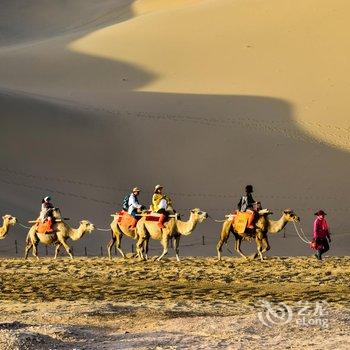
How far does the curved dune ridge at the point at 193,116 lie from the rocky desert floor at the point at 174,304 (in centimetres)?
888

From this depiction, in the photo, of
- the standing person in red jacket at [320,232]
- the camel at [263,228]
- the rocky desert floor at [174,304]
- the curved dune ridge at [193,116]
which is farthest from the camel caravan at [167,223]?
the curved dune ridge at [193,116]

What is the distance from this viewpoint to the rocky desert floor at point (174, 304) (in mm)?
10727

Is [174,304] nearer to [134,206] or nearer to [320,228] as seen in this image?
[320,228]

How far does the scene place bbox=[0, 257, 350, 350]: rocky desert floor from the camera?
35.2 feet

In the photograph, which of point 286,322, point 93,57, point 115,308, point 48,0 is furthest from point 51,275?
point 48,0

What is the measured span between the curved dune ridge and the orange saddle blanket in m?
7.27

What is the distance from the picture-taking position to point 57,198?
3431 centimetres

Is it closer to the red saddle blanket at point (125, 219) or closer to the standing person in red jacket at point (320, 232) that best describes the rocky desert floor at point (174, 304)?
the standing person in red jacket at point (320, 232)

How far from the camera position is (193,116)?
141ft

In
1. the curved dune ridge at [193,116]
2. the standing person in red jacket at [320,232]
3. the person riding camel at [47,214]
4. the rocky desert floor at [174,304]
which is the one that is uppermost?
the curved dune ridge at [193,116]

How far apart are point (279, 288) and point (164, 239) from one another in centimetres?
582

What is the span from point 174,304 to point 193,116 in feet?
93.8

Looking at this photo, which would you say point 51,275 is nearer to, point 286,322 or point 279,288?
point 279,288

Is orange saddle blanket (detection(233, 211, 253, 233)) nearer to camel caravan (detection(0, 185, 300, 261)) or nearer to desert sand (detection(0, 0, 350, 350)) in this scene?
camel caravan (detection(0, 185, 300, 261))
